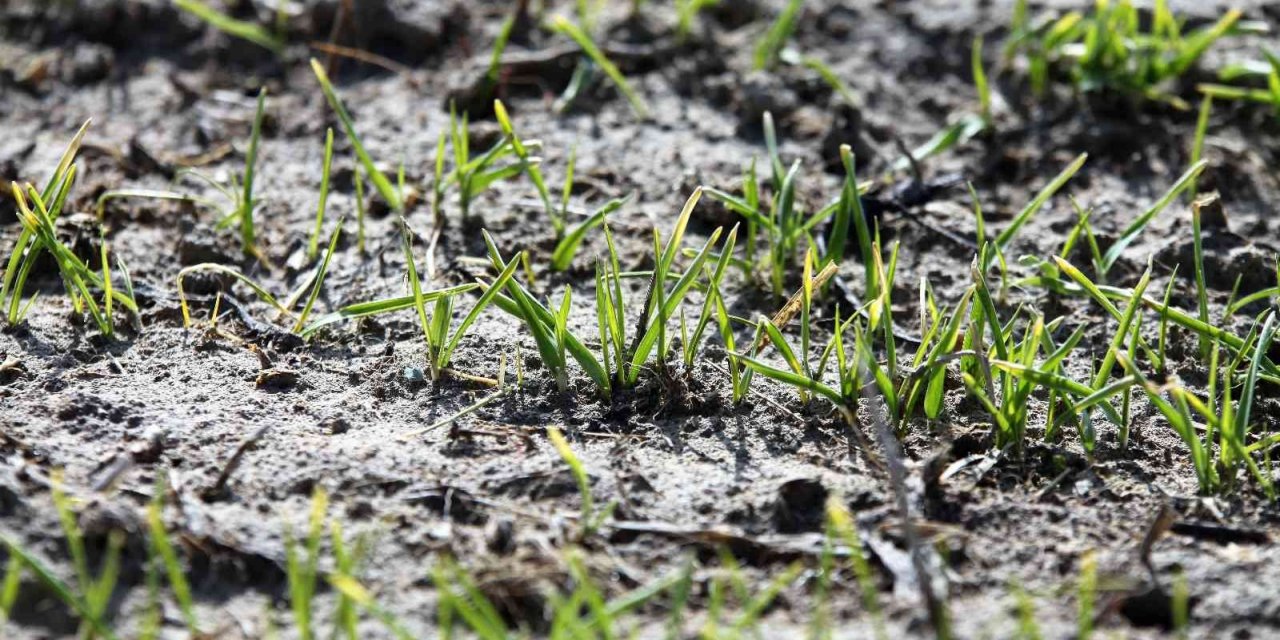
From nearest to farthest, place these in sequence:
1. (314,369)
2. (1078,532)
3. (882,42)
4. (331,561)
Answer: (331,561)
(1078,532)
(314,369)
(882,42)

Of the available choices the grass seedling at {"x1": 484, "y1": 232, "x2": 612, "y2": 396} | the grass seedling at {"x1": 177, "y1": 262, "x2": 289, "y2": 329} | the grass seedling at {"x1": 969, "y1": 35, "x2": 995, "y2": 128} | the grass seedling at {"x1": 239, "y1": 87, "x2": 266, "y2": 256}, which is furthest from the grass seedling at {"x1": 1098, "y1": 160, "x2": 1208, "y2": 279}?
the grass seedling at {"x1": 239, "y1": 87, "x2": 266, "y2": 256}

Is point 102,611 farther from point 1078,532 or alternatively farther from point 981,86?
point 981,86

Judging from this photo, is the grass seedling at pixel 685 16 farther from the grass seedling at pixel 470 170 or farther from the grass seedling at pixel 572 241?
the grass seedling at pixel 572 241

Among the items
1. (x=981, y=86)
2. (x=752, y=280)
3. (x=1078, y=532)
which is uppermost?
(x=981, y=86)

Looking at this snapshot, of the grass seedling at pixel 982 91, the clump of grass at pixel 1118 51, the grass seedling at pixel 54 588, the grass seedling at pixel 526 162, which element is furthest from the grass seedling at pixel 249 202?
the clump of grass at pixel 1118 51

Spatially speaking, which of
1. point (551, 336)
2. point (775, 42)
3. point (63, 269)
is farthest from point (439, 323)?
point (775, 42)

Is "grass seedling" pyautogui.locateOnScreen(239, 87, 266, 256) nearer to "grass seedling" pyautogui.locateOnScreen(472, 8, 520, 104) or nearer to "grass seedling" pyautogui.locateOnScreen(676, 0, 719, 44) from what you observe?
"grass seedling" pyautogui.locateOnScreen(472, 8, 520, 104)

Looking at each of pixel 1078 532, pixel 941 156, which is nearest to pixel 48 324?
pixel 1078 532
